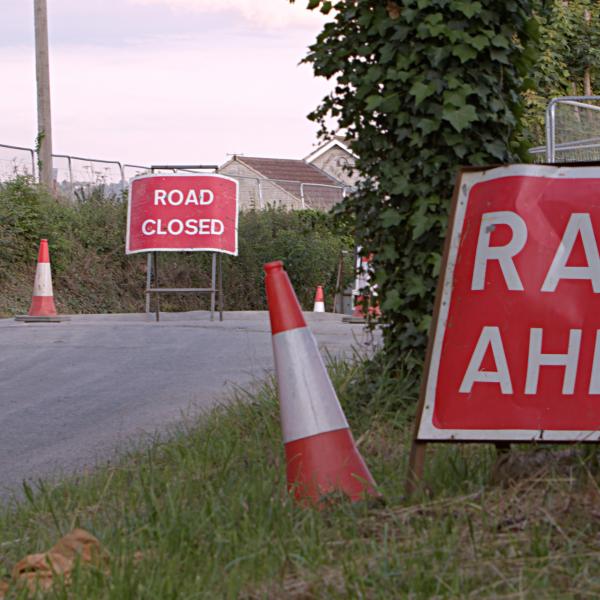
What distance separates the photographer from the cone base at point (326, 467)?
150 inches

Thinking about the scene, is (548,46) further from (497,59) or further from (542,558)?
(542,558)

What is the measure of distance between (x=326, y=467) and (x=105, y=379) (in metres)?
4.79

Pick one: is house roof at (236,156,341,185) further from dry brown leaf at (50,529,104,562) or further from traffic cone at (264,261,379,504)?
dry brown leaf at (50,529,104,562)

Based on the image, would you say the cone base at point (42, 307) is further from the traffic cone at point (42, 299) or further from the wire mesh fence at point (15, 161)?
the wire mesh fence at point (15, 161)

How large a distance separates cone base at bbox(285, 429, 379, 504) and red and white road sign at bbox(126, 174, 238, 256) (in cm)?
1049

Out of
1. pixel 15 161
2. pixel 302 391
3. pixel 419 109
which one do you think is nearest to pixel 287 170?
A: pixel 15 161

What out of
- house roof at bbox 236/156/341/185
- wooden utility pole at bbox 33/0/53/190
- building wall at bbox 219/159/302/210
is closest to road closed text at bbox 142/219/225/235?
wooden utility pole at bbox 33/0/53/190

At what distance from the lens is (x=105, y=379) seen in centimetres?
844

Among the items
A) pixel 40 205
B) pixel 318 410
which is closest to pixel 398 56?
pixel 318 410

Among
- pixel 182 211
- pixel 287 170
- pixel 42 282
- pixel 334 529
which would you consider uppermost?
pixel 287 170

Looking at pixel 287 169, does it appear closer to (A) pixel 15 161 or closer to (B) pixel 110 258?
(A) pixel 15 161

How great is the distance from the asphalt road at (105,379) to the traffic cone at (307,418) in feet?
5.40

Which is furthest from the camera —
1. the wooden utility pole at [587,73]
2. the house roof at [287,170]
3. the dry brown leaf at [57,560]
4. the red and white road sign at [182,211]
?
the house roof at [287,170]

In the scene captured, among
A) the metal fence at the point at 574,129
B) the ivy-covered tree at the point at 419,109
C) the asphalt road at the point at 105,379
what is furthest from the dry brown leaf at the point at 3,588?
the metal fence at the point at 574,129
